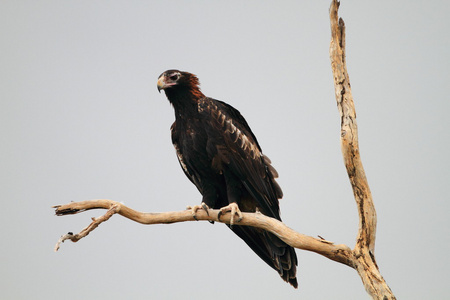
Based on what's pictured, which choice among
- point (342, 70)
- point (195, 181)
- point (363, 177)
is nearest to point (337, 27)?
point (342, 70)

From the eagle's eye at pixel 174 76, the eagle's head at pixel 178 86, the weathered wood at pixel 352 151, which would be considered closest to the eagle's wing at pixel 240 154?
the eagle's head at pixel 178 86

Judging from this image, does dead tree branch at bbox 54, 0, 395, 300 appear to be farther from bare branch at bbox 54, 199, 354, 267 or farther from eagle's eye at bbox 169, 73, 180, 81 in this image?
eagle's eye at bbox 169, 73, 180, 81

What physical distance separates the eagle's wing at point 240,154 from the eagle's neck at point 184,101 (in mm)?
76

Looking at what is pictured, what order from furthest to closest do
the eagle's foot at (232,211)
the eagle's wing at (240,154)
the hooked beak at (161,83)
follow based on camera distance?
the hooked beak at (161,83) < the eagle's wing at (240,154) < the eagle's foot at (232,211)

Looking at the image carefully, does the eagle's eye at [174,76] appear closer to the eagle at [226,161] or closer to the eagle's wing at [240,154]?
the eagle at [226,161]

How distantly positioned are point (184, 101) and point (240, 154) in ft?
2.62

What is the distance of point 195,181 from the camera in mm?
5598

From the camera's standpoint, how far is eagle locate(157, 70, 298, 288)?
505 centimetres

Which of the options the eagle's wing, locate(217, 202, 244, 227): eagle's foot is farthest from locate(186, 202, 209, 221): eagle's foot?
the eagle's wing

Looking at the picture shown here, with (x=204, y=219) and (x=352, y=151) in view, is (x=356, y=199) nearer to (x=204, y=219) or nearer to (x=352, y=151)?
(x=352, y=151)

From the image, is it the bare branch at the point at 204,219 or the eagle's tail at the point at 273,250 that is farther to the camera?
the eagle's tail at the point at 273,250

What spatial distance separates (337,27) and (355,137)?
981mm

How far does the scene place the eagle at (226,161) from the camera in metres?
5.05

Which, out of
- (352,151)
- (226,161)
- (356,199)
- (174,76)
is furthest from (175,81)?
(356,199)
